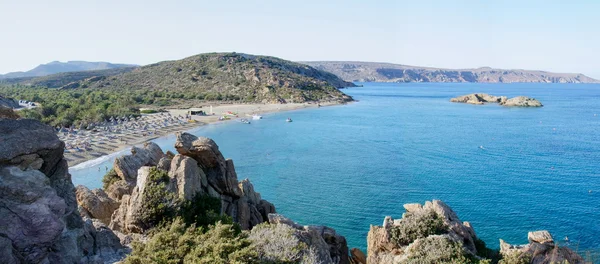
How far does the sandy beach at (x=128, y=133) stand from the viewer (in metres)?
53.4

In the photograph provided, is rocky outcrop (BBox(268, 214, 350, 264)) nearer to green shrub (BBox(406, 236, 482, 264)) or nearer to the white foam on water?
green shrub (BBox(406, 236, 482, 264))

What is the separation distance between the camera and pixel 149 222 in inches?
671

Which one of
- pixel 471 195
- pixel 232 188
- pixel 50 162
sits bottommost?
pixel 471 195

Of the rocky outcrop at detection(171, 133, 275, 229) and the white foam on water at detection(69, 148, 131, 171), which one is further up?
the rocky outcrop at detection(171, 133, 275, 229)

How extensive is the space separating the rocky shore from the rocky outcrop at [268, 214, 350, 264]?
0.05 meters

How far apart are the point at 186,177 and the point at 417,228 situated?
10524 mm

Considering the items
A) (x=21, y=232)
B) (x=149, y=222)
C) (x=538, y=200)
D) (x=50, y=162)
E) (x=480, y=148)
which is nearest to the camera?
(x=21, y=232)

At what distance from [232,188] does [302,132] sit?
178 feet

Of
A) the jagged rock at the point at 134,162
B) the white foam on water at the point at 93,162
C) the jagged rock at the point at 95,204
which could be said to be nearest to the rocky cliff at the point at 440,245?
the jagged rock at the point at 95,204

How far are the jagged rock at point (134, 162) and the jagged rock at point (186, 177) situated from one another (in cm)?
706

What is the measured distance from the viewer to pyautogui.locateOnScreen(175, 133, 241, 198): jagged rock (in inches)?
857

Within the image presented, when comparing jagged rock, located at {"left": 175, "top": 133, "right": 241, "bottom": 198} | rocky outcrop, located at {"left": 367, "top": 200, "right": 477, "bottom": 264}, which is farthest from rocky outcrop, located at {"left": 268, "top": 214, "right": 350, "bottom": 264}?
jagged rock, located at {"left": 175, "top": 133, "right": 241, "bottom": 198}

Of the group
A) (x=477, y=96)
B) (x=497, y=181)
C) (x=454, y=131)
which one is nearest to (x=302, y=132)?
(x=454, y=131)

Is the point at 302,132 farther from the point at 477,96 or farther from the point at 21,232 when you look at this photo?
the point at 477,96
